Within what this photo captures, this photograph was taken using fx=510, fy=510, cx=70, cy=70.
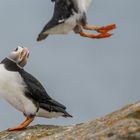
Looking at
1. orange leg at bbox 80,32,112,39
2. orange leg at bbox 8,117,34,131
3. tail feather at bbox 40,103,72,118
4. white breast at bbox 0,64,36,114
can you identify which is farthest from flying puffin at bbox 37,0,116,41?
orange leg at bbox 8,117,34,131

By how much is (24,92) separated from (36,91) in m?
0.28

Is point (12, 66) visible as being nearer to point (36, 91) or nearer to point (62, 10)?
point (36, 91)

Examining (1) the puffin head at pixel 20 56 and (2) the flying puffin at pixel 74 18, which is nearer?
(2) the flying puffin at pixel 74 18

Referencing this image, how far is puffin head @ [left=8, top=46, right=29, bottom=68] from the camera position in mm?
11305

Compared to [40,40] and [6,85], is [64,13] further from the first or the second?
[6,85]

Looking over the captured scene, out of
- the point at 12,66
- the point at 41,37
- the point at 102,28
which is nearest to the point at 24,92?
the point at 12,66

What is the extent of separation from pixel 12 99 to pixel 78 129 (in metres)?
3.70

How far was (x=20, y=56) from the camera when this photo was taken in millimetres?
11391

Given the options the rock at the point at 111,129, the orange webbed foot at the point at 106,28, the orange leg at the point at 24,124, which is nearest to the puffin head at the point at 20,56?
the orange leg at the point at 24,124

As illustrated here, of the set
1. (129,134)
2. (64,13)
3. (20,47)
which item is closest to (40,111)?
(20,47)

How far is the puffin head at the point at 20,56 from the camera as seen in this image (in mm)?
11305

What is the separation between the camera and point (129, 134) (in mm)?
6312

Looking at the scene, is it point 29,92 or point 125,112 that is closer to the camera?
point 125,112

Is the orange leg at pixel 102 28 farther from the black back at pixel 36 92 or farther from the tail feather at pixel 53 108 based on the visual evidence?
the tail feather at pixel 53 108
